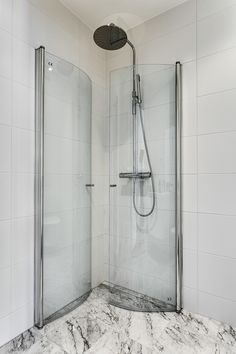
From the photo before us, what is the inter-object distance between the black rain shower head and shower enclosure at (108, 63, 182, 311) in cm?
29

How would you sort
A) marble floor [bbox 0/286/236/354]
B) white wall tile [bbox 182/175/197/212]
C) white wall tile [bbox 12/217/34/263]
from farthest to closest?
white wall tile [bbox 182/175/197/212]
white wall tile [bbox 12/217/34/263]
marble floor [bbox 0/286/236/354]

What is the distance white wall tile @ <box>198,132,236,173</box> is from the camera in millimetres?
1552

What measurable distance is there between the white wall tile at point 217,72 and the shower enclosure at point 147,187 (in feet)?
0.57

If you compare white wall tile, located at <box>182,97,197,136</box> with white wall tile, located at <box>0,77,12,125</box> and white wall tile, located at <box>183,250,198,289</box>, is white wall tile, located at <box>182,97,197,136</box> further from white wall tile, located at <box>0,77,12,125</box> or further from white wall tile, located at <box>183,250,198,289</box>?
white wall tile, located at <box>0,77,12,125</box>

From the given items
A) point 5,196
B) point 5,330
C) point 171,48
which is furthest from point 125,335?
point 171,48

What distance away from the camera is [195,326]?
156 cm

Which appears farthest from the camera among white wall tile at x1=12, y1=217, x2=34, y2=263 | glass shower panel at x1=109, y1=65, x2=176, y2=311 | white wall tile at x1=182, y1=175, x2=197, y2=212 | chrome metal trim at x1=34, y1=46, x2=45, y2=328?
glass shower panel at x1=109, y1=65, x2=176, y2=311

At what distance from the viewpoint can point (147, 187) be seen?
6.12 feet

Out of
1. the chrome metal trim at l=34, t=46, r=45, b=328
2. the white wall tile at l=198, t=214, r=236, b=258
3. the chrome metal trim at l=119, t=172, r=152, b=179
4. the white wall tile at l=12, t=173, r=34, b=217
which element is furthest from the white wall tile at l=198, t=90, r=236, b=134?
the white wall tile at l=12, t=173, r=34, b=217

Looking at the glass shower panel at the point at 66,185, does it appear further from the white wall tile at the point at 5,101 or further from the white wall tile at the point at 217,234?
the white wall tile at the point at 217,234

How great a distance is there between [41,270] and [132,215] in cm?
77

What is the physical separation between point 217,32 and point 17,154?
1573mm

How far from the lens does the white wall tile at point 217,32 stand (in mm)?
1567

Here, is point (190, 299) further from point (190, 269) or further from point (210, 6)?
point (210, 6)
